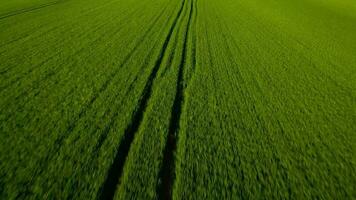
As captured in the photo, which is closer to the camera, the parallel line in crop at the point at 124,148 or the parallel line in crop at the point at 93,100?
the parallel line in crop at the point at 124,148

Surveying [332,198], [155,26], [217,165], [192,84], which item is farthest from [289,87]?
[155,26]

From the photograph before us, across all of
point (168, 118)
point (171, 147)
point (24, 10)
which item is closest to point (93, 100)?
point (168, 118)

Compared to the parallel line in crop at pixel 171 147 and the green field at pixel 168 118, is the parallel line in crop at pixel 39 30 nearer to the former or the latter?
the green field at pixel 168 118

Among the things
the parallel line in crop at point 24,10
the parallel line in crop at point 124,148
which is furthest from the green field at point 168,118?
the parallel line in crop at point 24,10

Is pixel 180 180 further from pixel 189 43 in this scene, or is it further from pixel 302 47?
pixel 302 47

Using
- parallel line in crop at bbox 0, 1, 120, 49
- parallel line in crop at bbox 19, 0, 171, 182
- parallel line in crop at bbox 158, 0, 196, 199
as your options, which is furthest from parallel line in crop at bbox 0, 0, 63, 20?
parallel line in crop at bbox 158, 0, 196, 199

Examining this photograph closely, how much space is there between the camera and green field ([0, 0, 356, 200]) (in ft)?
9.95

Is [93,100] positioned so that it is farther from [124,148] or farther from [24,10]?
[24,10]

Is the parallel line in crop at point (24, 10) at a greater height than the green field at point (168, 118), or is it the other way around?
the parallel line in crop at point (24, 10)

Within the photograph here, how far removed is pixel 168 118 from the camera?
4.20 metres

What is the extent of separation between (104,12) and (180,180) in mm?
12370

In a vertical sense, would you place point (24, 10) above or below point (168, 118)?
above

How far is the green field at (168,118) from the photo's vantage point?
9.95 ft

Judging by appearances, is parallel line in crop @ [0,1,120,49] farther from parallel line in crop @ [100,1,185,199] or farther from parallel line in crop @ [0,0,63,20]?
parallel line in crop @ [100,1,185,199]
